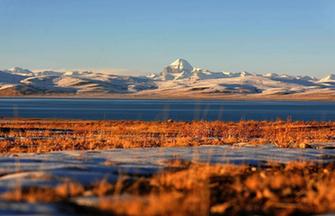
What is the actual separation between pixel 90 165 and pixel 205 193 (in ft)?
12.5

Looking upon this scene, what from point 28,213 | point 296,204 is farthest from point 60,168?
point 296,204

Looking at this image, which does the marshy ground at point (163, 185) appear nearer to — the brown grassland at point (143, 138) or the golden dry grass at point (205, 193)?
the golden dry grass at point (205, 193)

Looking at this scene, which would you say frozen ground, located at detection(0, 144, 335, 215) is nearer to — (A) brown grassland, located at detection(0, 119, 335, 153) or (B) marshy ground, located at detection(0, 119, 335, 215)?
(B) marshy ground, located at detection(0, 119, 335, 215)

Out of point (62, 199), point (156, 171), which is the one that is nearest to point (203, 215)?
point (62, 199)

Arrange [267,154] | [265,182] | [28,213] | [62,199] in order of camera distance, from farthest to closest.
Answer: [267,154]
[265,182]
[62,199]
[28,213]

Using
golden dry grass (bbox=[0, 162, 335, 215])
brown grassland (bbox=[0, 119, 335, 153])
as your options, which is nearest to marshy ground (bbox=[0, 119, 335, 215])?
golden dry grass (bbox=[0, 162, 335, 215])

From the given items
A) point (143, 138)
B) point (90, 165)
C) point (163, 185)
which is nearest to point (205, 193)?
point (163, 185)

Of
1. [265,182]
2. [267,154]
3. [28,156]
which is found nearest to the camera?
[265,182]

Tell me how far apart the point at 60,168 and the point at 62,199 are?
9.83 feet

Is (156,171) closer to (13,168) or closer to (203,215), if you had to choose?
(13,168)

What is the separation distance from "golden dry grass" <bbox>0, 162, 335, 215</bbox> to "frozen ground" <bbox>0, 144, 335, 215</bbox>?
436 millimetres

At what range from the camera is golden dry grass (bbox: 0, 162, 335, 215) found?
887 centimetres

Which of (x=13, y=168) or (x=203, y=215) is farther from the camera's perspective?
(x=13, y=168)

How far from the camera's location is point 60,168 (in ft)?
40.4
